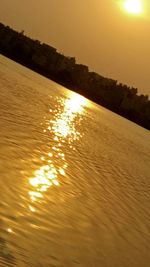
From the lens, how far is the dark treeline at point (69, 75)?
147375mm

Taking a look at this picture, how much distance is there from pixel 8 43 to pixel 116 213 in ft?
445

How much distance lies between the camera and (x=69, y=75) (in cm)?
15362

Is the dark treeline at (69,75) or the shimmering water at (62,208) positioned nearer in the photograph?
the shimmering water at (62,208)

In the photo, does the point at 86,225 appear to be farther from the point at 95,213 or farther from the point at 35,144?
the point at 35,144

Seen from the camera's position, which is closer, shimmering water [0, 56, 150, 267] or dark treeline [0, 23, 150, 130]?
shimmering water [0, 56, 150, 267]

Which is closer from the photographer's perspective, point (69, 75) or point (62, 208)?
point (62, 208)

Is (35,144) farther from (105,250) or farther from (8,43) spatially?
(8,43)

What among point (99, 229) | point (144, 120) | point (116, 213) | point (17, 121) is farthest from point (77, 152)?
point (144, 120)

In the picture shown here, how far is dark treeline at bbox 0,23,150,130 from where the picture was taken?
147 metres

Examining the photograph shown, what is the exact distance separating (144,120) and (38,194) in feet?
423

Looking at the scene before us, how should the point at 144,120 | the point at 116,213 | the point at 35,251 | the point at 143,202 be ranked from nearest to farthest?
1. the point at 35,251
2. the point at 116,213
3. the point at 143,202
4. the point at 144,120

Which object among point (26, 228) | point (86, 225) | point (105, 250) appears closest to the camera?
point (26, 228)

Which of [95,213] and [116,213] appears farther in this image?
[116,213]

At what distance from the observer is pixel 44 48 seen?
158375 mm
